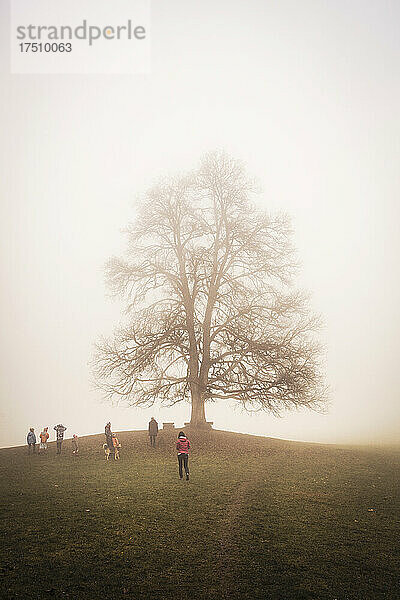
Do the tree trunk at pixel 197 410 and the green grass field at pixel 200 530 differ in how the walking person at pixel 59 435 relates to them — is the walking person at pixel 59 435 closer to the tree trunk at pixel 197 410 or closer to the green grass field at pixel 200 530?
the green grass field at pixel 200 530

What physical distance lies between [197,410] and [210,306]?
810 cm

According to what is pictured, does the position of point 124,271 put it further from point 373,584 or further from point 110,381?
point 373,584

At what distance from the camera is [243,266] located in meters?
32.5

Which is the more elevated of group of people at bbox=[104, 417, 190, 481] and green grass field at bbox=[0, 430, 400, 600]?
group of people at bbox=[104, 417, 190, 481]

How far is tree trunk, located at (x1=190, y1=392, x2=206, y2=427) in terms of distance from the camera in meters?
29.9

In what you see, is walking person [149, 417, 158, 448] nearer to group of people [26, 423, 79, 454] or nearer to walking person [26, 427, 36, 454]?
group of people [26, 423, 79, 454]

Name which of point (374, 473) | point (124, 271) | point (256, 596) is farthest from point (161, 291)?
point (256, 596)

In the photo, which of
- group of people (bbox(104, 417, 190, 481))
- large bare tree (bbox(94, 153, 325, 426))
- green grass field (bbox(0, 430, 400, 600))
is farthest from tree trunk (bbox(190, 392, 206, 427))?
green grass field (bbox(0, 430, 400, 600))

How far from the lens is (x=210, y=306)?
31.8 m

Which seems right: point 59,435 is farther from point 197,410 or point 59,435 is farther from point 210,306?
point 210,306

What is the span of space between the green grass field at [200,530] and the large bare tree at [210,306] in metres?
6.85

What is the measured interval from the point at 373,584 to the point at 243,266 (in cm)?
2471

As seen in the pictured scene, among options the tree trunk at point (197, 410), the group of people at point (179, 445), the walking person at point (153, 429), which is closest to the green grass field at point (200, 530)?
the group of people at point (179, 445)

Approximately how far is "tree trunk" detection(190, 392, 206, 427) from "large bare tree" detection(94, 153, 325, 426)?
8 centimetres
